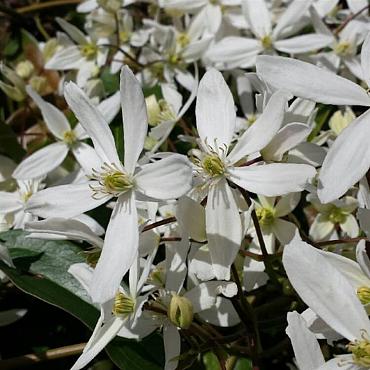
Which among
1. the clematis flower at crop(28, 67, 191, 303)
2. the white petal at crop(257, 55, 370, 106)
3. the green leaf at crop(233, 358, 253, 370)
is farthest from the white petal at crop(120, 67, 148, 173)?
the green leaf at crop(233, 358, 253, 370)

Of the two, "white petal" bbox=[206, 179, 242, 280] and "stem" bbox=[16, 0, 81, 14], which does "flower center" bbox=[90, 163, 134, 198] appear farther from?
"stem" bbox=[16, 0, 81, 14]

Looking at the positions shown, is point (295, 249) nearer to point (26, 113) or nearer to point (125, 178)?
point (125, 178)

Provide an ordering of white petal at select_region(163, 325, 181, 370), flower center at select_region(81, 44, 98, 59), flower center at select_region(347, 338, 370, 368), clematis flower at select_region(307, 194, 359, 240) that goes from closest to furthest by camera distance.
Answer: flower center at select_region(347, 338, 370, 368) → white petal at select_region(163, 325, 181, 370) → clematis flower at select_region(307, 194, 359, 240) → flower center at select_region(81, 44, 98, 59)

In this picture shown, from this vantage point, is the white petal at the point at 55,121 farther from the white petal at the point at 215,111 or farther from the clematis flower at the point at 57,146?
the white petal at the point at 215,111

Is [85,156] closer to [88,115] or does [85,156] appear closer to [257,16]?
[88,115]

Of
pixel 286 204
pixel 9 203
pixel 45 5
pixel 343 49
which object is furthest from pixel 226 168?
pixel 45 5

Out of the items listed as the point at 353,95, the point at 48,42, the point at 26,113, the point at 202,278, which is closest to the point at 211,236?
the point at 202,278
